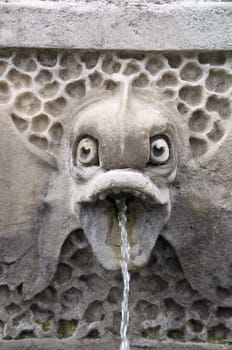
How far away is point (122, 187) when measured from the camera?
1.16 meters

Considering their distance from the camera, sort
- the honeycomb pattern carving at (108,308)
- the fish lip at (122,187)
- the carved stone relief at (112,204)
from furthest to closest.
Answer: the honeycomb pattern carving at (108,308) < the carved stone relief at (112,204) < the fish lip at (122,187)

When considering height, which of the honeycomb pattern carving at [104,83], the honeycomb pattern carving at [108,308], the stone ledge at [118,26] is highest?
the stone ledge at [118,26]

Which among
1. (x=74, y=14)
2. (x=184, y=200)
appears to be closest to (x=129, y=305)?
(x=184, y=200)

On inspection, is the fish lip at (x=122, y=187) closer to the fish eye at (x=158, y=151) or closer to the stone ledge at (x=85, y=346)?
the fish eye at (x=158, y=151)

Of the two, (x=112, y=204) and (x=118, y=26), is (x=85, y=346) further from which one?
(x=118, y=26)

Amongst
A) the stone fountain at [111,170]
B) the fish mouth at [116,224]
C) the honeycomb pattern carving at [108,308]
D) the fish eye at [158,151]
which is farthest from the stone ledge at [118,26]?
the honeycomb pattern carving at [108,308]

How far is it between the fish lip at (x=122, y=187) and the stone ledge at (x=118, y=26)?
0.93 feet

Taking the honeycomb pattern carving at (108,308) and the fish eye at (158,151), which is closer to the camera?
the fish eye at (158,151)

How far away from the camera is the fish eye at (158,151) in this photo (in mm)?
1244

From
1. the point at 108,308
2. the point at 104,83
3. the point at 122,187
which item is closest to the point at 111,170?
the point at 122,187

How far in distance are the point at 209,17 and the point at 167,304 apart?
0.64 m

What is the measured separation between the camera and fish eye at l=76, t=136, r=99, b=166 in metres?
1.24

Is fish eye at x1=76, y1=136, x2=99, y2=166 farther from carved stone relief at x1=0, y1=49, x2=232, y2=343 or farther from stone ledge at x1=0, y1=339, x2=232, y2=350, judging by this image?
stone ledge at x1=0, y1=339, x2=232, y2=350

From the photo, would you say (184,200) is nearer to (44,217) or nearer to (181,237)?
(181,237)
